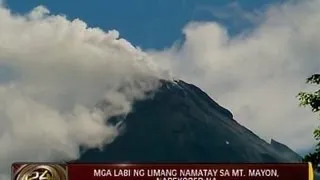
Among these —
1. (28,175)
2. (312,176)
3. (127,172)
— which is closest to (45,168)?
(28,175)

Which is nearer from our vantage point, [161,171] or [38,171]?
[38,171]

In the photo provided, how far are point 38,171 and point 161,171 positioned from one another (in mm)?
5415

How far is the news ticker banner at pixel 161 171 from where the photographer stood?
35.8m

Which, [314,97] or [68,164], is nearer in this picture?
[68,164]

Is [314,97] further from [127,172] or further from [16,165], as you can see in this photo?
[16,165]

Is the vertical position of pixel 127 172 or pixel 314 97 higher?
pixel 314 97

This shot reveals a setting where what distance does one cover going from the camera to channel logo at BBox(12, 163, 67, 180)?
35750 mm

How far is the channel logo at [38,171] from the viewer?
35.8m

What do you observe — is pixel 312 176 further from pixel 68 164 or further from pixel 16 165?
pixel 16 165

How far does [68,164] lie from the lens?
3631cm

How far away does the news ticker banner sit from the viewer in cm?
3575

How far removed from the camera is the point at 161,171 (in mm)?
36219

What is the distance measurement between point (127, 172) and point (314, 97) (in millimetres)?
10614

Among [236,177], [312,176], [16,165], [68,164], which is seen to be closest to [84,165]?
[68,164]
